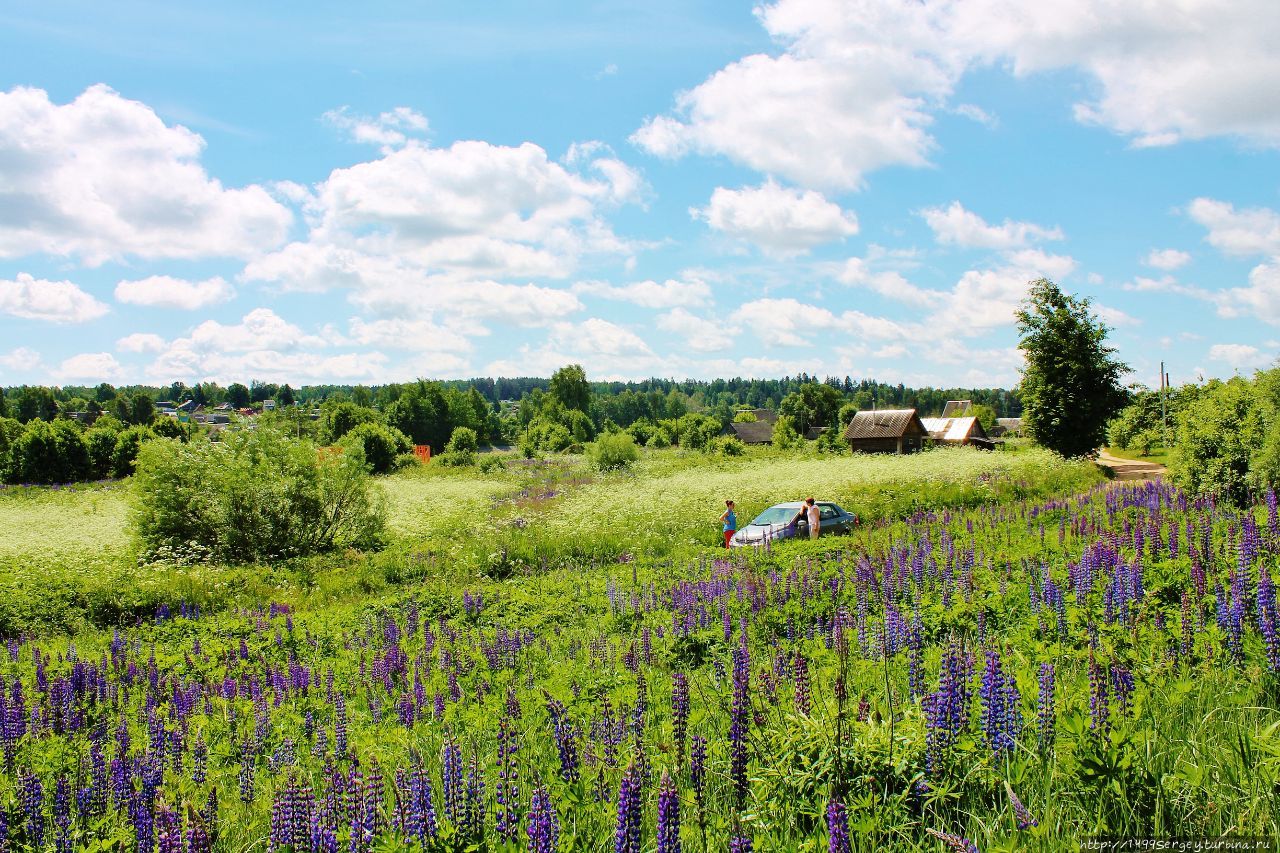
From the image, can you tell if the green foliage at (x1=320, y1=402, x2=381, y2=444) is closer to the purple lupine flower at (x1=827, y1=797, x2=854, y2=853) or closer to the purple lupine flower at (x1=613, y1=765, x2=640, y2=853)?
the purple lupine flower at (x1=613, y1=765, x2=640, y2=853)

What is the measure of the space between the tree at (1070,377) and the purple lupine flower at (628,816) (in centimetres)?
4196

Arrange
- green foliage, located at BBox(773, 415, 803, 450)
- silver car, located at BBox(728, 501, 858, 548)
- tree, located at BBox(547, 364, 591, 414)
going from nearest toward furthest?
1. silver car, located at BBox(728, 501, 858, 548)
2. green foliage, located at BBox(773, 415, 803, 450)
3. tree, located at BBox(547, 364, 591, 414)

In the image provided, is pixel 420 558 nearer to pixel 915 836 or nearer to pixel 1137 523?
pixel 1137 523

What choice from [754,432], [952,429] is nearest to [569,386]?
[754,432]

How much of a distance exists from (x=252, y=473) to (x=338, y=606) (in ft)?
Answer: 30.9

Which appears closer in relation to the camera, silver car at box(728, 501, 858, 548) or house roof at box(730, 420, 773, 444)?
silver car at box(728, 501, 858, 548)

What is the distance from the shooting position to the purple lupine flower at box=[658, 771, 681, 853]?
234cm

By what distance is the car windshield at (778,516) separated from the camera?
18906 mm

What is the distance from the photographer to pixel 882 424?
59.1m

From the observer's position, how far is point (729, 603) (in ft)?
29.3

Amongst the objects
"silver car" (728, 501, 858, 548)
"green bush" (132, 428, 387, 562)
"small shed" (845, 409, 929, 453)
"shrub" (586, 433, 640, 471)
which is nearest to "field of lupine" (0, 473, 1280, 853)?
"silver car" (728, 501, 858, 548)

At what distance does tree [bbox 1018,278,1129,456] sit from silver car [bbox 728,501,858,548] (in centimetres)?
2431

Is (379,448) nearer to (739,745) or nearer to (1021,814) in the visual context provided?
(739,745)

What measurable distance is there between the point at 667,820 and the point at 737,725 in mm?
965
